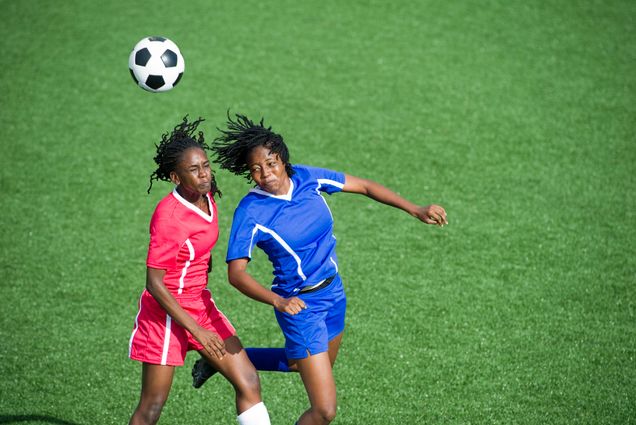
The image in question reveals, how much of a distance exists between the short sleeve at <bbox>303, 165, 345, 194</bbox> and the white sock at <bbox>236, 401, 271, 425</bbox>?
4.46 feet

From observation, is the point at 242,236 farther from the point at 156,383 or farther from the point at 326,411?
the point at 326,411

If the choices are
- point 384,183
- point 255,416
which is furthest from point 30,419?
point 384,183

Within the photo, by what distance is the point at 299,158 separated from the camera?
31.4 ft

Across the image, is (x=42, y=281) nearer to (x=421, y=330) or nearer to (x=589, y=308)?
(x=421, y=330)

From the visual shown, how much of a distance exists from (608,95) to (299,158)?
4209 millimetres

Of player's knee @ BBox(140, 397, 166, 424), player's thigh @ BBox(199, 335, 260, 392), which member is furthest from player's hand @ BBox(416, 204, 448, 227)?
player's knee @ BBox(140, 397, 166, 424)

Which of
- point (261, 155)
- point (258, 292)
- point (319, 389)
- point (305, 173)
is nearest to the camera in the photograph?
point (258, 292)

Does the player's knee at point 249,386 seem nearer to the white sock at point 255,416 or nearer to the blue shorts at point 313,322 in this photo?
the white sock at point 255,416

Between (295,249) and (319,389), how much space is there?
805 millimetres

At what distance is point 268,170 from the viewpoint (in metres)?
4.77

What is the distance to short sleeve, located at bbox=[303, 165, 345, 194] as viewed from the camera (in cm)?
505

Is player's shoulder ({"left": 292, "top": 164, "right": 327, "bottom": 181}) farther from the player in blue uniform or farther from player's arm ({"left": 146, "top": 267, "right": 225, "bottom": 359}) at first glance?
player's arm ({"left": 146, "top": 267, "right": 225, "bottom": 359})

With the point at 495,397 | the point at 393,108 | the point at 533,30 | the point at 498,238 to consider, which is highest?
the point at 533,30

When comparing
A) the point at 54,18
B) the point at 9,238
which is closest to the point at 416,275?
the point at 9,238
